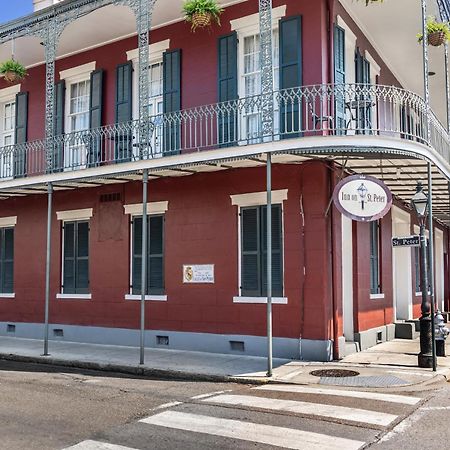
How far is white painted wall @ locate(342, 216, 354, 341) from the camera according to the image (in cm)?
1220

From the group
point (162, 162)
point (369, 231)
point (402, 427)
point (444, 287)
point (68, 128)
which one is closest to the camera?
point (402, 427)

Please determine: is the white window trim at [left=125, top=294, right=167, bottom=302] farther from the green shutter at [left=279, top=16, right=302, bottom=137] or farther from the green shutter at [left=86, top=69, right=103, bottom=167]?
the green shutter at [left=279, top=16, right=302, bottom=137]

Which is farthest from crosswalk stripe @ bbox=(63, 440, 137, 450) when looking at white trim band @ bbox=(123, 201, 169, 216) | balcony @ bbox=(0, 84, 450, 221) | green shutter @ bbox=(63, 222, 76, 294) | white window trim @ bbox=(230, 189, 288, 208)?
green shutter @ bbox=(63, 222, 76, 294)

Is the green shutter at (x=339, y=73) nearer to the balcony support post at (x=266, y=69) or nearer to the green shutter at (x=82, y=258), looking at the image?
the balcony support post at (x=266, y=69)

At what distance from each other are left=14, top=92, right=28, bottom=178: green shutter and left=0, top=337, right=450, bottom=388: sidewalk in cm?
495

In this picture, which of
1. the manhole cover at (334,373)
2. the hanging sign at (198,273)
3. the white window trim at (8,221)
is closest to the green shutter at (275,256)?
the hanging sign at (198,273)

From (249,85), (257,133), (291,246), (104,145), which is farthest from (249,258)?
(104,145)

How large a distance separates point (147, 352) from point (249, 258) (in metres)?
2.85

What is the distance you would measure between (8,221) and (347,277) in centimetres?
923

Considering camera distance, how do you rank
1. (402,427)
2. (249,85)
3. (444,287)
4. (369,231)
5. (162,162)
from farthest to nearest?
(444,287), (369,231), (249,85), (162,162), (402,427)

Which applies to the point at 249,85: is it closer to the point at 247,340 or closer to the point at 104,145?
the point at 104,145

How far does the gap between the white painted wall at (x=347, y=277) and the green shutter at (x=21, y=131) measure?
8.51m

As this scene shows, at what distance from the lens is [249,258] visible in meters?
11.8

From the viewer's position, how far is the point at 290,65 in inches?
446
